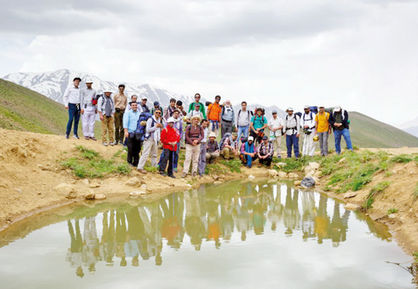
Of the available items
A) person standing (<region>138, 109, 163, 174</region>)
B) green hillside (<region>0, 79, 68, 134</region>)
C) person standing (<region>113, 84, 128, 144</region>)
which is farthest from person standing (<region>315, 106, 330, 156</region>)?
green hillside (<region>0, 79, 68, 134</region>)

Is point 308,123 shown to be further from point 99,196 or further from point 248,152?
point 99,196

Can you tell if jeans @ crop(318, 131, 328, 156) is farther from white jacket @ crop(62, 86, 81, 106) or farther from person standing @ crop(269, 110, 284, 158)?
white jacket @ crop(62, 86, 81, 106)

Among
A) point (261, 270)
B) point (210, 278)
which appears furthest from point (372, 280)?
point (210, 278)

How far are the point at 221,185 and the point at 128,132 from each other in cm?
402

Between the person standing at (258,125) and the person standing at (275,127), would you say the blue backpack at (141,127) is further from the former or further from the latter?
the person standing at (275,127)

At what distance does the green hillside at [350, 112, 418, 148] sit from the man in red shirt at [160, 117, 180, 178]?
10158 centimetres

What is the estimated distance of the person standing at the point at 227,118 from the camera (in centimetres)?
1522

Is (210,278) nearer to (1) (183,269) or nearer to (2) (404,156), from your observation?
(1) (183,269)

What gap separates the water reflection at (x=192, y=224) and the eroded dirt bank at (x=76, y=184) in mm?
721

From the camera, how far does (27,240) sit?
6.54 meters

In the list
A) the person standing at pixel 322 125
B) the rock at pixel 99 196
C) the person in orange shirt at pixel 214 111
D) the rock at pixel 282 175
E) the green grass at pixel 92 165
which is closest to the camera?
the rock at pixel 99 196

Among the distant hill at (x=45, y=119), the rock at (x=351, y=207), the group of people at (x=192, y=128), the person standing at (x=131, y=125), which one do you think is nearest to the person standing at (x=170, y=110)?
the group of people at (x=192, y=128)

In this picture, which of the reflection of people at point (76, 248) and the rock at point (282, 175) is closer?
the reflection of people at point (76, 248)

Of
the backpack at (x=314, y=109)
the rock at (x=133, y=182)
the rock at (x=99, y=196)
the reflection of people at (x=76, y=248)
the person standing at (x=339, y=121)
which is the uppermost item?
the backpack at (x=314, y=109)
